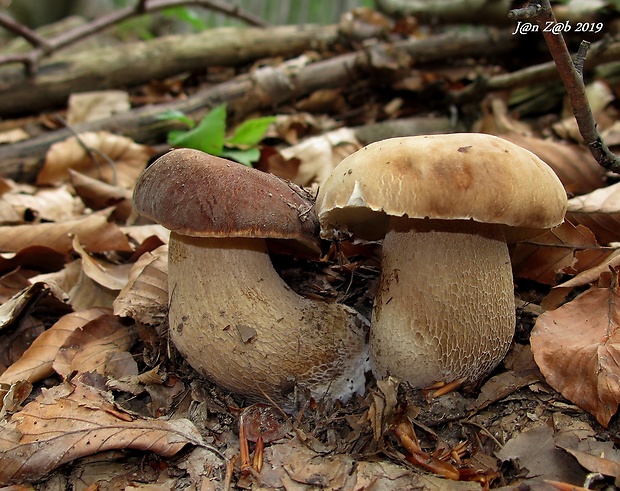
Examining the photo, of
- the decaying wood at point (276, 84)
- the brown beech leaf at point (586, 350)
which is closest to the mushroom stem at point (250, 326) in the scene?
the brown beech leaf at point (586, 350)

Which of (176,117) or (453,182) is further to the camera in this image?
(176,117)

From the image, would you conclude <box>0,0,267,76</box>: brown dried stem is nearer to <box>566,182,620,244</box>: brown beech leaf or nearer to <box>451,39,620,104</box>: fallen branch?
<box>451,39,620,104</box>: fallen branch

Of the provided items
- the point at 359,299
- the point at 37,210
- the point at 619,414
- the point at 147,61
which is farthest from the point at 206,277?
the point at 147,61

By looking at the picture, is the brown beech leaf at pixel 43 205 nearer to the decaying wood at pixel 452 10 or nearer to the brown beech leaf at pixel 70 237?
the brown beech leaf at pixel 70 237

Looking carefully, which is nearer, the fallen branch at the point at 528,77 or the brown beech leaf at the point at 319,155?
the brown beech leaf at the point at 319,155

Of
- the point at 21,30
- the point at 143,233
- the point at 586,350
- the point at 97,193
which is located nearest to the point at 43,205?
the point at 97,193

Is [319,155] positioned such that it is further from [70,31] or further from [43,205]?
[70,31]

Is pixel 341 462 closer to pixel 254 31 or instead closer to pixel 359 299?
pixel 359 299

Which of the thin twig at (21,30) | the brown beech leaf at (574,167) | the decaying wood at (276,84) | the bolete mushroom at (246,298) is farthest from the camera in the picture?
the thin twig at (21,30)
